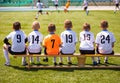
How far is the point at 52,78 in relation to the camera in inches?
373

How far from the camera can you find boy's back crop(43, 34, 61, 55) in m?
10.5

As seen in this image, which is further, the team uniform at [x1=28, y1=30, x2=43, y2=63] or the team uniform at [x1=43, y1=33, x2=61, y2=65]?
the team uniform at [x1=28, y1=30, x2=43, y2=63]

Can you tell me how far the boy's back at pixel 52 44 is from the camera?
10.5m

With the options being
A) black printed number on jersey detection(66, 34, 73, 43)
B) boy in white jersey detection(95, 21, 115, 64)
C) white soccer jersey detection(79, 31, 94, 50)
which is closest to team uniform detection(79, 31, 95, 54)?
white soccer jersey detection(79, 31, 94, 50)

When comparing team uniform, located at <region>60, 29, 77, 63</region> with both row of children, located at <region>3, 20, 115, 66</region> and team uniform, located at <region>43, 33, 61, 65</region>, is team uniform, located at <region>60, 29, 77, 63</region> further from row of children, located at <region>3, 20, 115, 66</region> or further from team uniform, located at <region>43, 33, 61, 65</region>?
team uniform, located at <region>43, 33, 61, 65</region>

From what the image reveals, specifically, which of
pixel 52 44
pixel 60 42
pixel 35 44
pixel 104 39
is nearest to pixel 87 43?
pixel 104 39

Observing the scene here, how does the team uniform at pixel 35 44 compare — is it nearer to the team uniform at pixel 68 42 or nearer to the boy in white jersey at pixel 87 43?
the team uniform at pixel 68 42

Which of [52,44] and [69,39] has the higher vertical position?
[69,39]

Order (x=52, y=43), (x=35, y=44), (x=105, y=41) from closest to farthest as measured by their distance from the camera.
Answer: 1. (x=52, y=43)
2. (x=105, y=41)
3. (x=35, y=44)

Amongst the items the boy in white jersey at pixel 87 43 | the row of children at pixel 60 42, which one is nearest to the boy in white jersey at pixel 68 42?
the row of children at pixel 60 42

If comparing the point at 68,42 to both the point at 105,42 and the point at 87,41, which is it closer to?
the point at 87,41

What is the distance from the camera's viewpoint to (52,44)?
1056 centimetres

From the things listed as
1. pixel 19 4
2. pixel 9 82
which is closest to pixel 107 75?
pixel 9 82

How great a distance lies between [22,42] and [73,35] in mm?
1824
